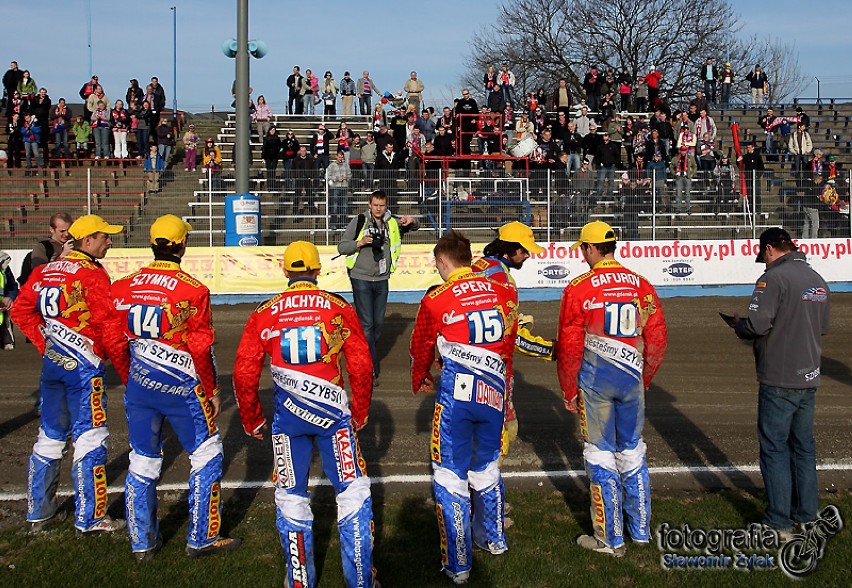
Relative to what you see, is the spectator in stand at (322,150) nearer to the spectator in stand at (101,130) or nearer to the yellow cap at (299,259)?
the spectator in stand at (101,130)

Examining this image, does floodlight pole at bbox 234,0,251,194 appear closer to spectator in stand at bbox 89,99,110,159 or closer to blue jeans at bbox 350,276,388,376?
blue jeans at bbox 350,276,388,376

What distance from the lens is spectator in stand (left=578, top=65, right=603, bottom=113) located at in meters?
27.5

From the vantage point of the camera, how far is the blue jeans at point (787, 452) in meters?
5.79

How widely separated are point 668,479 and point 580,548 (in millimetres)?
1685

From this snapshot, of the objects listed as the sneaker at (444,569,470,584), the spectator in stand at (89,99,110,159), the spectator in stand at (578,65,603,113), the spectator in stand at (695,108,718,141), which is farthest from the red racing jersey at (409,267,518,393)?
the spectator in stand at (578,65,603,113)

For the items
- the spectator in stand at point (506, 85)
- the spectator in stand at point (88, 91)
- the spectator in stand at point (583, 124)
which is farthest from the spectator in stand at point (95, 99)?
the spectator in stand at point (583, 124)

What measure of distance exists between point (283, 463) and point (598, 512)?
7.09 ft

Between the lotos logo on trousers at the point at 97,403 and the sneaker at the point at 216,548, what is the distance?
1.13 metres

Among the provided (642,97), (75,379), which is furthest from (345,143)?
(75,379)

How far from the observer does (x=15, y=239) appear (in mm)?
18859

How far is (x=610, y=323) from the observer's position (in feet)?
18.4

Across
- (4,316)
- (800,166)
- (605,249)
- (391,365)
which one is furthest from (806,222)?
(4,316)

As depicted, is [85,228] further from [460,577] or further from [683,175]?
[683,175]

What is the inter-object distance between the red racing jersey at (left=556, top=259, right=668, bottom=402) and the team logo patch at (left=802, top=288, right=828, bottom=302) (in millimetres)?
983
